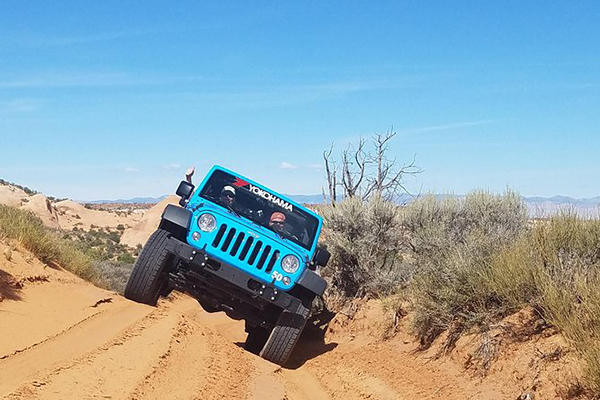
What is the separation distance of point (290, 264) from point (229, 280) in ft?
2.89

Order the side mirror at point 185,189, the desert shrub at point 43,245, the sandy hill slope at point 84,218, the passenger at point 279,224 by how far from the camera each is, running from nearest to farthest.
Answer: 1. the side mirror at point 185,189
2. the passenger at point 279,224
3. the desert shrub at point 43,245
4. the sandy hill slope at point 84,218

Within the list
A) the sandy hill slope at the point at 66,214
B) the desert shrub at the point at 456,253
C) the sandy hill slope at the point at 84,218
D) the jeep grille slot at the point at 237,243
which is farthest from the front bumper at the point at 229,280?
the sandy hill slope at the point at 84,218

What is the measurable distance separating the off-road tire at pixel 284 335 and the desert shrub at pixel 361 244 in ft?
9.51

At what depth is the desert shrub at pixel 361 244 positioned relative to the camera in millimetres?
11523

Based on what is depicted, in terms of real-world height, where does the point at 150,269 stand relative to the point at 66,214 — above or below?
above

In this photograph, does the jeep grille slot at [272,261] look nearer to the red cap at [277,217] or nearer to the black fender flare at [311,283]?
the black fender flare at [311,283]

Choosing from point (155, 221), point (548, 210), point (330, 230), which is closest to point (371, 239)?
point (330, 230)

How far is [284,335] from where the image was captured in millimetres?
8555

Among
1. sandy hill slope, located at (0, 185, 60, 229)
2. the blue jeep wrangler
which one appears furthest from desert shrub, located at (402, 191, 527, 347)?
sandy hill slope, located at (0, 185, 60, 229)

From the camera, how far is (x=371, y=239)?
11805 mm

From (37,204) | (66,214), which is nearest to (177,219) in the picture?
(37,204)

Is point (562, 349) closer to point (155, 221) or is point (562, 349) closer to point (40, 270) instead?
point (40, 270)

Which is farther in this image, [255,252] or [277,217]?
[277,217]

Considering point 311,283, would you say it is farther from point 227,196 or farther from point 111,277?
point 111,277
